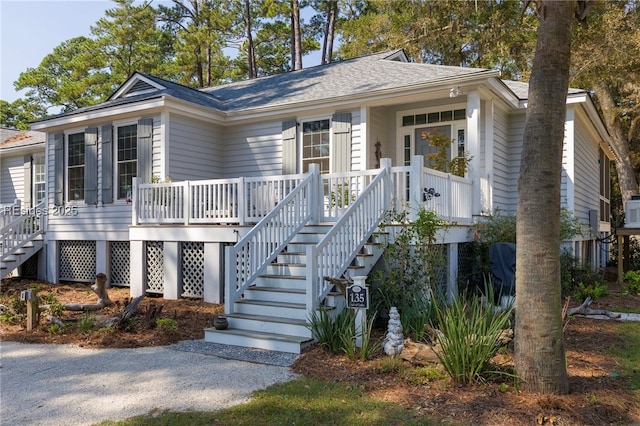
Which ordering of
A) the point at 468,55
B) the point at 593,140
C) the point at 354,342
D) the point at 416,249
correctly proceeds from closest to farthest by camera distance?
the point at 354,342, the point at 416,249, the point at 593,140, the point at 468,55

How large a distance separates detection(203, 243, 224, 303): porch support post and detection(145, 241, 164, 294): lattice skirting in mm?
1324

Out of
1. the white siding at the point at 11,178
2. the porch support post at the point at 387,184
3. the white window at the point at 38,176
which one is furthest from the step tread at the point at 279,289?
the white siding at the point at 11,178

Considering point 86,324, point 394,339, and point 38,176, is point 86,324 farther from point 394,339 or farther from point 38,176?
point 38,176

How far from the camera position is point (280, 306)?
21.3 ft

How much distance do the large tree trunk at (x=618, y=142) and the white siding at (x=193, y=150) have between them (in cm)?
1532

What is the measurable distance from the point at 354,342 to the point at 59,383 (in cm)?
296

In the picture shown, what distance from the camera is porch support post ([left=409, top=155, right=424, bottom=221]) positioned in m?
7.30

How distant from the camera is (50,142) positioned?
1324 cm

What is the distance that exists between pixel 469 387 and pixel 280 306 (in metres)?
2.80

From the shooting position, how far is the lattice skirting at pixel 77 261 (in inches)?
480

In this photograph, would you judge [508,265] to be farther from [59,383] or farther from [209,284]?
[59,383]

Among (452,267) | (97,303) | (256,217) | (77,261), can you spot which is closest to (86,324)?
(97,303)

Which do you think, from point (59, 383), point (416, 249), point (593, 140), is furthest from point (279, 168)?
point (593, 140)

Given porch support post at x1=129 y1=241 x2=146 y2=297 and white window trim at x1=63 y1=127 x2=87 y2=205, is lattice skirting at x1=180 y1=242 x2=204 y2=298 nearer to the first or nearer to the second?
porch support post at x1=129 y1=241 x2=146 y2=297
